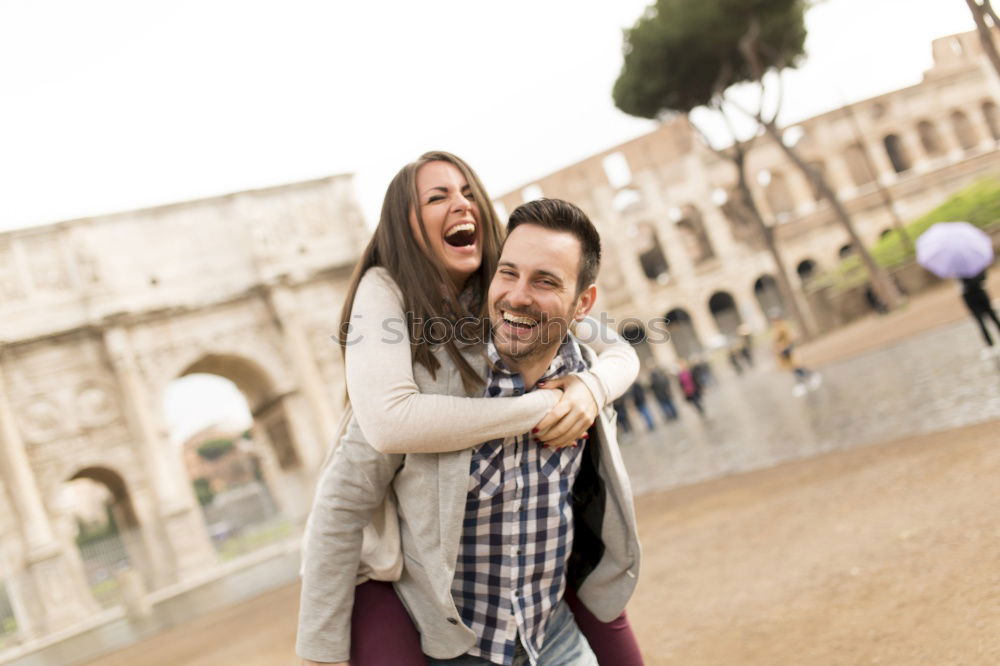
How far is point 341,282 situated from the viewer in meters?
20.3

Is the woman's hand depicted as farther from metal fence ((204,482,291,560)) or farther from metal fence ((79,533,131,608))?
metal fence ((204,482,291,560))

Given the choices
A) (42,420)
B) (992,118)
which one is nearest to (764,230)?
(42,420)

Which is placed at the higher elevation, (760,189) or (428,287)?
(760,189)

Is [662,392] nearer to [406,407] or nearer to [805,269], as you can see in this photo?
[406,407]

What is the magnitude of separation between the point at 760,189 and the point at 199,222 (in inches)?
1018

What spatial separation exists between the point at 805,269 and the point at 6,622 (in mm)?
33229

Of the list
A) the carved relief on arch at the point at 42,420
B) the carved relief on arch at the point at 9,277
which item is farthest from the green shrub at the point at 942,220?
the carved relief on arch at the point at 9,277

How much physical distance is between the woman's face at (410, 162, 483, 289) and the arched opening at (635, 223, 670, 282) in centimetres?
3425

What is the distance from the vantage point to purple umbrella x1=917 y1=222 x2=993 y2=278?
246 inches

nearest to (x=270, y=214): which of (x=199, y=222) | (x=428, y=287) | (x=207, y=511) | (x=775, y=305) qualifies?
(x=199, y=222)

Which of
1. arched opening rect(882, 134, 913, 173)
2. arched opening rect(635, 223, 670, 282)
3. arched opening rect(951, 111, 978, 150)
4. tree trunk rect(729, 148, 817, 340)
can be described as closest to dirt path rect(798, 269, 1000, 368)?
tree trunk rect(729, 148, 817, 340)

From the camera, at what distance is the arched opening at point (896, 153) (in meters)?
35.8

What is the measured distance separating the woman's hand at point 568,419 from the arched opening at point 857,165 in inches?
1496

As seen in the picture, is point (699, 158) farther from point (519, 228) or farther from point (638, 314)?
point (519, 228)
